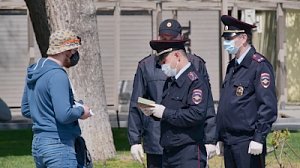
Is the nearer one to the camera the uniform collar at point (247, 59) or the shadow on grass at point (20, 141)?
the uniform collar at point (247, 59)

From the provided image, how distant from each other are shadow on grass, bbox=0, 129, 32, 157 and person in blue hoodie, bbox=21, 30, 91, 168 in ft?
23.0

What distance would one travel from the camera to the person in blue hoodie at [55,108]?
6715 millimetres

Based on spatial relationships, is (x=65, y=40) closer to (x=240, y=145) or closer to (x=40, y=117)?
(x=40, y=117)

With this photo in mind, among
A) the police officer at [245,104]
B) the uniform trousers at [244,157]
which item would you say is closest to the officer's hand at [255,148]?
the police officer at [245,104]

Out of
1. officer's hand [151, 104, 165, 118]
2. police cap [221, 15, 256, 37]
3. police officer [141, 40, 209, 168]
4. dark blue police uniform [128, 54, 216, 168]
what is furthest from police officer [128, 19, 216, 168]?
officer's hand [151, 104, 165, 118]

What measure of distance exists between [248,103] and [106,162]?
212 inches

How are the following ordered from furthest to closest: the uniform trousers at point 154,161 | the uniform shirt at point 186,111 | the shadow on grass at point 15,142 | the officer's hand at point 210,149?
the shadow on grass at point 15,142, the uniform trousers at point 154,161, the officer's hand at point 210,149, the uniform shirt at point 186,111

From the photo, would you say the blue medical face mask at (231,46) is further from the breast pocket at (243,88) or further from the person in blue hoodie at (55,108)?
the person in blue hoodie at (55,108)

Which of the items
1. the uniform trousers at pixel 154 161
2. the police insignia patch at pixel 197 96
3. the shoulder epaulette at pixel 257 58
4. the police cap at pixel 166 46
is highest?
the police cap at pixel 166 46

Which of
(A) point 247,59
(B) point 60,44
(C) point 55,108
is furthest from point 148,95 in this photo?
(C) point 55,108

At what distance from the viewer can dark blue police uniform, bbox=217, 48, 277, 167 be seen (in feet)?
24.2

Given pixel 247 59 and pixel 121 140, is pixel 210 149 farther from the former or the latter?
pixel 121 140

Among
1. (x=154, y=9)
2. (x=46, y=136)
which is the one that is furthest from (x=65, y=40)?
(x=154, y=9)

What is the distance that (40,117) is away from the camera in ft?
22.5
